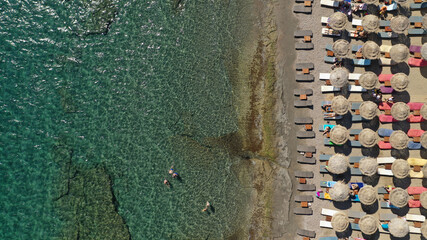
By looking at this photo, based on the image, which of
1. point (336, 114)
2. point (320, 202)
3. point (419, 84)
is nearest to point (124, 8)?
point (336, 114)

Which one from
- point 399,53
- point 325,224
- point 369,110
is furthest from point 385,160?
point 399,53

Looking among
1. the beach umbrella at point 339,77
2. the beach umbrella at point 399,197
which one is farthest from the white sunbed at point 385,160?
the beach umbrella at point 339,77

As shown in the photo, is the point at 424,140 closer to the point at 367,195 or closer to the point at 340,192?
the point at 367,195

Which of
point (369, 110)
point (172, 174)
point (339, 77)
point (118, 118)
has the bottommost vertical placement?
point (172, 174)

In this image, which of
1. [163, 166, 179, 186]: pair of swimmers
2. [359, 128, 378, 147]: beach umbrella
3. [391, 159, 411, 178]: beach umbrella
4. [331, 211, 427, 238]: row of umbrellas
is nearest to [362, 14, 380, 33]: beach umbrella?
[359, 128, 378, 147]: beach umbrella

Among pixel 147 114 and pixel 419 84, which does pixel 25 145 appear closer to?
pixel 147 114

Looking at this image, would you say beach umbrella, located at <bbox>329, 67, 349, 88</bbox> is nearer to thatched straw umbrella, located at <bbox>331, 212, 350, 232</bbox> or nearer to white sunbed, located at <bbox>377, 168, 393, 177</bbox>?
white sunbed, located at <bbox>377, 168, 393, 177</bbox>
